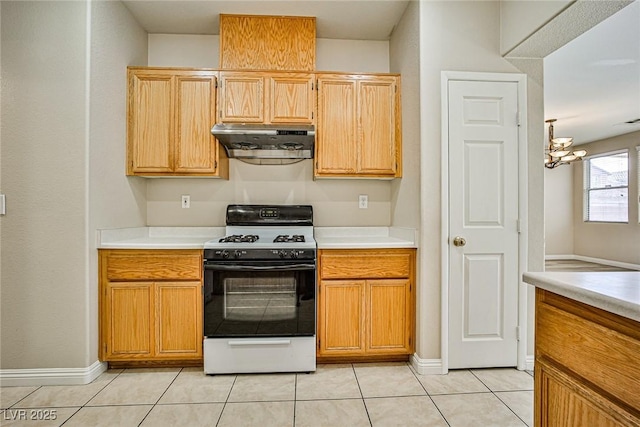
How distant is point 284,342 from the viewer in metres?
2.37

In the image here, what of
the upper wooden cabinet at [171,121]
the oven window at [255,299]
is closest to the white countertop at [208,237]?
the oven window at [255,299]

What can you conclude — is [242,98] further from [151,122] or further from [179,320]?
[179,320]

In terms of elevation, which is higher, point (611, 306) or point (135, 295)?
point (611, 306)

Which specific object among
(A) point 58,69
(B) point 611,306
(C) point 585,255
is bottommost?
(C) point 585,255

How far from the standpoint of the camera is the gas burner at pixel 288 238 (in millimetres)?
2586

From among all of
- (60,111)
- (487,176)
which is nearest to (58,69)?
(60,111)

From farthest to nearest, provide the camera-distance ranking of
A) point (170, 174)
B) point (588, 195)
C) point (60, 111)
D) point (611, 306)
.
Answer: point (588, 195) < point (170, 174) < point (60, 111) < point (611, 306)

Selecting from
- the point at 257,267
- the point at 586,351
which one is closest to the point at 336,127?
the point at 257,267

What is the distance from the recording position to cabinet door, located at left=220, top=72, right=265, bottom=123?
270 cm

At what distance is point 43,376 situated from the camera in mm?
2201

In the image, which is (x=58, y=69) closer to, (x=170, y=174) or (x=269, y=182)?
(x=170, y=174)

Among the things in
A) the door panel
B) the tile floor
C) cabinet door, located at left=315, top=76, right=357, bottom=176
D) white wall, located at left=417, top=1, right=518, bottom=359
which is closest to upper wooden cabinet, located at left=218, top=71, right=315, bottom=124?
cabinet door, located at left=315, top=76, right=357, bottom=176

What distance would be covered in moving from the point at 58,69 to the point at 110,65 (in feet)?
1.09

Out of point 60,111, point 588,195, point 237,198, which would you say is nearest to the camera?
point 60,111
